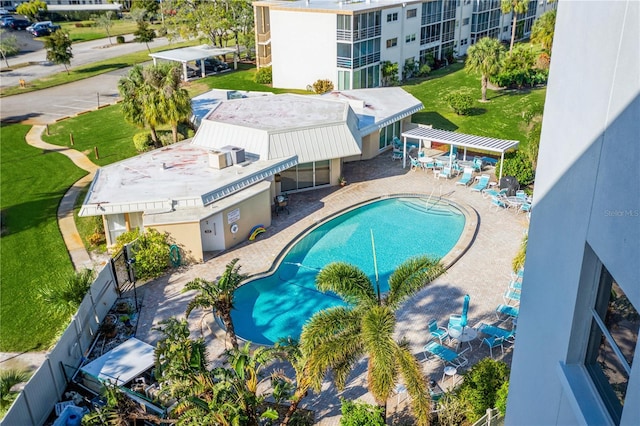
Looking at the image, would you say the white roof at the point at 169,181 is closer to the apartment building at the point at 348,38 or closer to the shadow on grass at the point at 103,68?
the apartment building at the point at 348,38

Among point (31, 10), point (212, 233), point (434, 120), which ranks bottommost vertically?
point (212, 233)

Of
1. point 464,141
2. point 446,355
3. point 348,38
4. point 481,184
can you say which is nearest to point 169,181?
point 446,355

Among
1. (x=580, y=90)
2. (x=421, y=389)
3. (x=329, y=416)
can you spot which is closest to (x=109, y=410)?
(x=329, y=416)

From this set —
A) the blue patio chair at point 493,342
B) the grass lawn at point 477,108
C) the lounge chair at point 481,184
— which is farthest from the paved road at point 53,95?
the blue patio chair at point 493,342

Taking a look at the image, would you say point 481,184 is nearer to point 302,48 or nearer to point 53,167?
point 302,48

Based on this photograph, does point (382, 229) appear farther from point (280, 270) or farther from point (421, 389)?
point (421, 389)

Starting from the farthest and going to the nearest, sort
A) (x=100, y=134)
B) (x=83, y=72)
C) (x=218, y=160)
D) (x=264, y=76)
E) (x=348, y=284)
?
(x=83, y=72) < (x=264, y=76) < (x=100, y=134) < (x=218, y=160) < (x=348, y=284)
